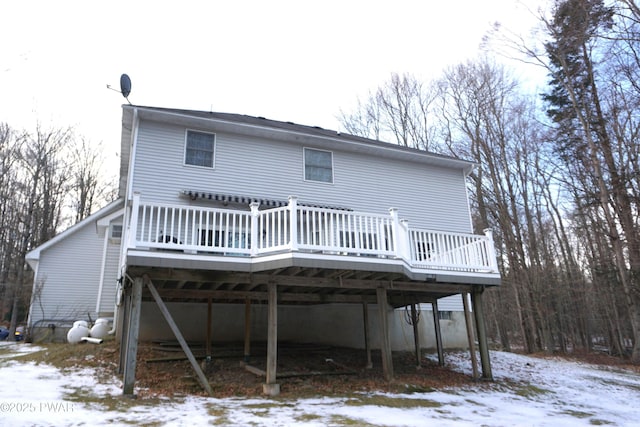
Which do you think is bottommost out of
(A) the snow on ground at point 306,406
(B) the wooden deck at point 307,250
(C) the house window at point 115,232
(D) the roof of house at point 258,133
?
(A) the snow on ground at point 306,406

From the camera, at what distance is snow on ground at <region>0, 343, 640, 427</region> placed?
5109mm

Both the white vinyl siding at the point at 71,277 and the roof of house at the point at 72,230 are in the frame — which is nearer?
the roof of house at the point at 72,230

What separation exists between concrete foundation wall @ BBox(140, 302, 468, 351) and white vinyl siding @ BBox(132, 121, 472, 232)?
3.16 m

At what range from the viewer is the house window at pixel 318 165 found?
41.2ft

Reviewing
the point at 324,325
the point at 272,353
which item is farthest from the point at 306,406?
the point at 324,325

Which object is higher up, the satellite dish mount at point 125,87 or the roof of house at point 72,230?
the satellite dish mount at point 125,87

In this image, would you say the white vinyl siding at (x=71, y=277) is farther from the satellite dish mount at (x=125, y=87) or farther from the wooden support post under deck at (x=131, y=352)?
the wooden support post under deck at (x=131, y=352)

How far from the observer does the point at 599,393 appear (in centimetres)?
904

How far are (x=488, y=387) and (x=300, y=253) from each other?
531 centimetres

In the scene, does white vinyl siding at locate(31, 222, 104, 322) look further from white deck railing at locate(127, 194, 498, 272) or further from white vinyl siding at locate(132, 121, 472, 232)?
white deck railing at locate(127, 194, 498, 272)

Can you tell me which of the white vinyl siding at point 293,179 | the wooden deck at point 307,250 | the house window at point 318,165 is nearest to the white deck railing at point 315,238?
the wooden deck at point 307,250

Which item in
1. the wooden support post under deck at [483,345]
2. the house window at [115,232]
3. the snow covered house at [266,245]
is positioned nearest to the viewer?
the snow covered house at [266,245]

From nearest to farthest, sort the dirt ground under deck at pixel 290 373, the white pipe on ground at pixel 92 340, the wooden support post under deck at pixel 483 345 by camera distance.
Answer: the dirt ground under deck at pixel 290 373, the wooden support post under deck at pixel 483 345, the white pipe on ground at pixel 92 340

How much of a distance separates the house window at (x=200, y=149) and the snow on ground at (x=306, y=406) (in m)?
5.86
